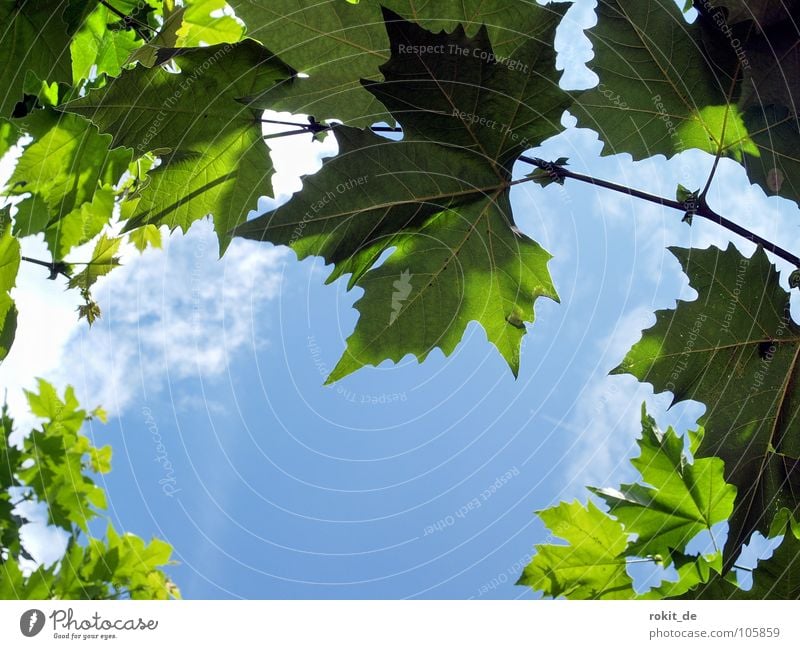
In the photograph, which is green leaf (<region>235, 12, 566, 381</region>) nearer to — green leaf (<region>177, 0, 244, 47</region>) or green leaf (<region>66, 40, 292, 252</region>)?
green leaf (<region>66, 40, 292, 252</region>)

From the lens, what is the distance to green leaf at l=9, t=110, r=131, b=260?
2.71ft

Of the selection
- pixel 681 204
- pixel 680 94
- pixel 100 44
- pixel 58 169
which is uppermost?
pixel 100 44

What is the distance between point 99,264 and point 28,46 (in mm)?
301

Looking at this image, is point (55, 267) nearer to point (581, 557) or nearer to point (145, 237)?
point (145, 237)

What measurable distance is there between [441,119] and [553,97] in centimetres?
11

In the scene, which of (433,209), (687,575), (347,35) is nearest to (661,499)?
(687,575)

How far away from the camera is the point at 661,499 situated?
2.99 feet

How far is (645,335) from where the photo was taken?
741mm

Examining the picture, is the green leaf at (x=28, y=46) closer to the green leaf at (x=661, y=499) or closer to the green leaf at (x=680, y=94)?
the green leaf at (x=680, y=94)

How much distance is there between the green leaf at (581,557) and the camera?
90 centimetres

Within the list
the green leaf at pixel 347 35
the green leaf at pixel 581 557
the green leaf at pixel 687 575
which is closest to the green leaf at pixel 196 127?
the green leaf at pixel 347 35

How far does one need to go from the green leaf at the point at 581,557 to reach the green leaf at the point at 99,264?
28.2 inches
